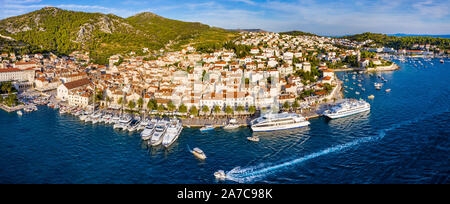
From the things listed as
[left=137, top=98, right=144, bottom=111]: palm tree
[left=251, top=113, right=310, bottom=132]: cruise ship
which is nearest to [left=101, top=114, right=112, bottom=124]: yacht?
[left=137, top=98, right=144, bottom=111]: palm tree

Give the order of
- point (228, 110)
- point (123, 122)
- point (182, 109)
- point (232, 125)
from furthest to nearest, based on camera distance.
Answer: point (182, 109) → point (228, 110) → point (123, 122) → point (232, 125)

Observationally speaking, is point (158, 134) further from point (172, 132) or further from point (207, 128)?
point (207, 128)

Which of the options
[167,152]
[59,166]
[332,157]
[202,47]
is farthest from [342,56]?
[59,166]

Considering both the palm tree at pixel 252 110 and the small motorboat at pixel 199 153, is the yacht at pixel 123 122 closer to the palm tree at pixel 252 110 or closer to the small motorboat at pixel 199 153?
the small motorboat at pixel 199 153

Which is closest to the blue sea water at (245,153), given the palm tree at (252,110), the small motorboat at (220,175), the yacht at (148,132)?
the small motorboat at (220,175)

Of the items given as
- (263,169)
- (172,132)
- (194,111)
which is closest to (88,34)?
(194,111)

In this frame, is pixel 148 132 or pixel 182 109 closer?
pixel 148 132
